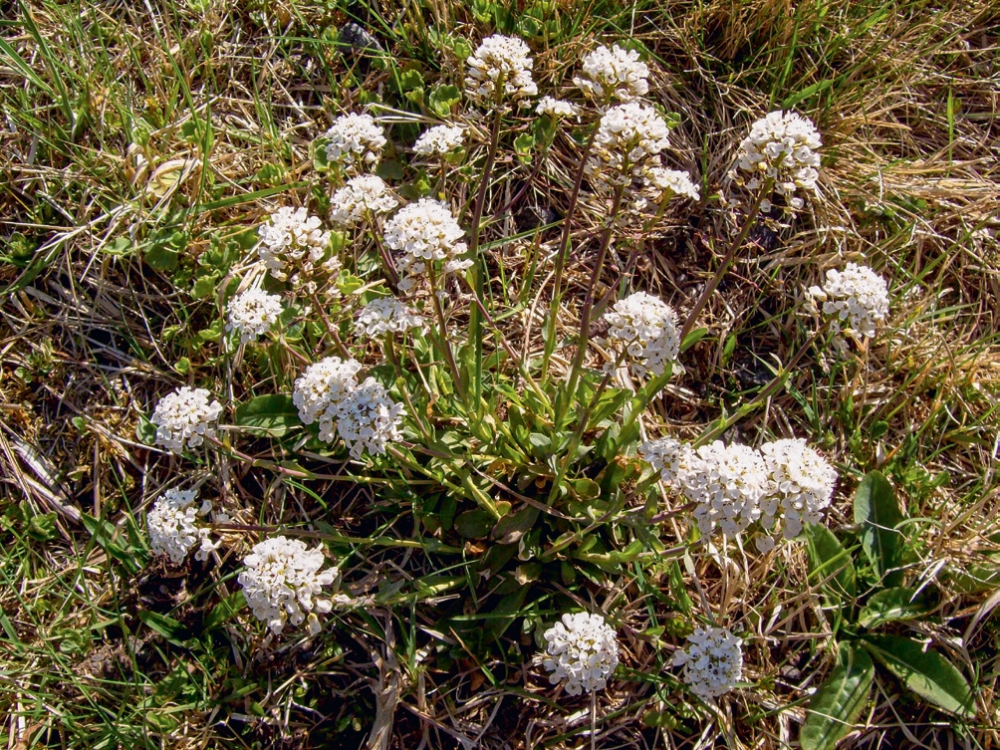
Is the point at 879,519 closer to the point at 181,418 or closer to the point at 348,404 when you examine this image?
the point at 348,404

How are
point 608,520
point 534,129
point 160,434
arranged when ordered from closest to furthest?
point 160,434, point 608,520, point 534,129

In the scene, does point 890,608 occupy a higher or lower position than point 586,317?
lower

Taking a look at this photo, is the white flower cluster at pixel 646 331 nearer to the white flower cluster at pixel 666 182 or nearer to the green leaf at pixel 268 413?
the white flower cluster at pixel 666 182

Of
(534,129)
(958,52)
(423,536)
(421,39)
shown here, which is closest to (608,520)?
(423,536)

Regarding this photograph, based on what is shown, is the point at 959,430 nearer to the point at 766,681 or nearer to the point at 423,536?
the point at 766,681

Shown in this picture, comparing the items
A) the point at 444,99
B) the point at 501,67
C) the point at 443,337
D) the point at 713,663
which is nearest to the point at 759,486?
the point at 713,663

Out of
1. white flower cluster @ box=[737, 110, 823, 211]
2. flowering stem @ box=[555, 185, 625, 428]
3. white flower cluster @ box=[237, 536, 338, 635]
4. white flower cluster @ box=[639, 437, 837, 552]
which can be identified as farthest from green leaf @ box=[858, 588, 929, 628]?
white flower cluster @ box=[237, 536, 338, 635]

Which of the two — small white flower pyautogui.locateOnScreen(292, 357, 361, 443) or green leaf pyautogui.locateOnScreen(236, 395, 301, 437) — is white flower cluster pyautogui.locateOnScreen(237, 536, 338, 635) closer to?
small white flower pyautogui.locateOnScreen(292, 357, 361, 443)
